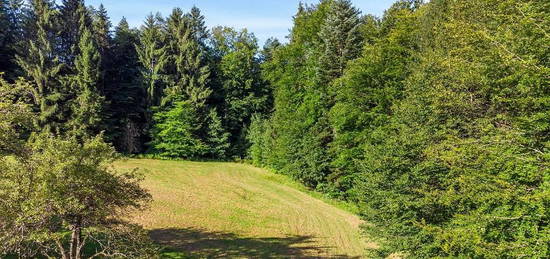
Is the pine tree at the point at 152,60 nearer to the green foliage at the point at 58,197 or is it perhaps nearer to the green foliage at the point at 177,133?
the green foliage at the point at 177,133

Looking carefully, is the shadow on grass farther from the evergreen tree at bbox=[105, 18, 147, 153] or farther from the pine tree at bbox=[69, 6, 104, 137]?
the evergreen tree at bbox=[105, 18, 147, 153]

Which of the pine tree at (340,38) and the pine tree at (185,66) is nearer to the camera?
the pine tree at (340,38)

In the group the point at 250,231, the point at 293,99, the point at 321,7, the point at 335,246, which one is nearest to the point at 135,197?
the point at 250,231

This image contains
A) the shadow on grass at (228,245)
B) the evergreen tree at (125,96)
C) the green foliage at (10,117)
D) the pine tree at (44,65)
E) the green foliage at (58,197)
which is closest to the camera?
the green foliage at (10,117)

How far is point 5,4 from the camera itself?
37.5m

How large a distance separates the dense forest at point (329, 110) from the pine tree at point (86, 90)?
0.17 m

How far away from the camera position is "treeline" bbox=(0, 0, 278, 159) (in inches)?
1357

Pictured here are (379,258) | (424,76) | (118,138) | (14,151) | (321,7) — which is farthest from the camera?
(118,138)

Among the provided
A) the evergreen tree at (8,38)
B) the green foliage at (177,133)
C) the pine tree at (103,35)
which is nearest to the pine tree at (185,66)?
the green foliage at (177,133)

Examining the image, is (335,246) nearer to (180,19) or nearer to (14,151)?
(14,151)

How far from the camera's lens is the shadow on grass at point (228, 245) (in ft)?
51.0

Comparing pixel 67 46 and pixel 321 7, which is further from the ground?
pixel 321 7

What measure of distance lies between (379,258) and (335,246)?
3.29 m

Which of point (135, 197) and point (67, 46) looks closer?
point (135, 197)
